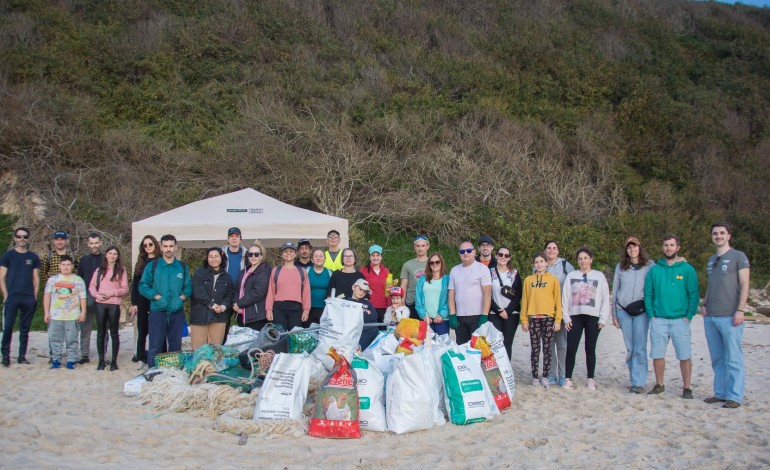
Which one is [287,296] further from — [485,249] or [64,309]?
[64,309]

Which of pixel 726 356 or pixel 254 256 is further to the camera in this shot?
pixel 254 256

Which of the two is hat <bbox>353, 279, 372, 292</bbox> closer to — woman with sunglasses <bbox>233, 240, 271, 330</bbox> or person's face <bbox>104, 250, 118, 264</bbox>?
woman with sunglasses <bbox>233, 240, 271, 330</bbox>

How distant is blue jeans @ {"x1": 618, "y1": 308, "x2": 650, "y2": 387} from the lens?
6457mm

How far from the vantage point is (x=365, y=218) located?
16547 mm

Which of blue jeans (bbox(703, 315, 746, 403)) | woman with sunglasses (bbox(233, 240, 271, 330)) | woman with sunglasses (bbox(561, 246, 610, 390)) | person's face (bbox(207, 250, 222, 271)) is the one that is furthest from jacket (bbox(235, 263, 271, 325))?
blue jeans (bbox(703, 315, 746, 403))

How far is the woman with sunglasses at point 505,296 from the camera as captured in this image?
6815mm

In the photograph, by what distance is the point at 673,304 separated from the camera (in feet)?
20.3

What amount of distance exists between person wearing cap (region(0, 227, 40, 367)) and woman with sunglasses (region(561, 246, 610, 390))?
5777 mm

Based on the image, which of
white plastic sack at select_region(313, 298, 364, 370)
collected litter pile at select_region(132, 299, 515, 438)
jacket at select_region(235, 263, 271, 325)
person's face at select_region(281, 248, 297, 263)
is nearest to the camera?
collected litter pile at select_region(132, 299, 515, 438)

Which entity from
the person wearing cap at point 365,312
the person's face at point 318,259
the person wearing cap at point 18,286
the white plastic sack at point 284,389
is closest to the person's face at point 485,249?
the person wearing cap at point 365,312

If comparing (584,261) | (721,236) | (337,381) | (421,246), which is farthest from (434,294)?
(721,236)

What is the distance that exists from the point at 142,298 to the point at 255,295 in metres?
1.50

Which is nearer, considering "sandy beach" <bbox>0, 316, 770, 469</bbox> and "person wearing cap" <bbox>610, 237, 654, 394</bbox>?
"sandy beach" <bbox>0, 316, 770, 469</bbox>

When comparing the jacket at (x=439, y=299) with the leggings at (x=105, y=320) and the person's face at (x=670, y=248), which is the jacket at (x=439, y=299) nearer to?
the person's face at (x=670, y=248)
